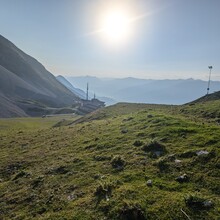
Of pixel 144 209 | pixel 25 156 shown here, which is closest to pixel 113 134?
pixel 25 156

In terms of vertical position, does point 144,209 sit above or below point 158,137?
below

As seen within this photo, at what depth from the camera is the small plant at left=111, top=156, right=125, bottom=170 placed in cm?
1708

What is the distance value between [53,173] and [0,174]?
5056mm

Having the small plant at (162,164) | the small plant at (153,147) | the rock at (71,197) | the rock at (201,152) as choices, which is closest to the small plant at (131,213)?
the rock at (71,197)

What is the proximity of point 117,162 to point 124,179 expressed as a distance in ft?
8.89

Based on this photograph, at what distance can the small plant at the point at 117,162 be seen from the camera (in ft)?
56.0

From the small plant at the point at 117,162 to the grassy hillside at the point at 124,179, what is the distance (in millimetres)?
65

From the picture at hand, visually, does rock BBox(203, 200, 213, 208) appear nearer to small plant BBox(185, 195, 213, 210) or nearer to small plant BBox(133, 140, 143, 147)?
small plant BBox(185, 195, 213, 210)

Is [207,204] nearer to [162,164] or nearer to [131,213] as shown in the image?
[131,213]

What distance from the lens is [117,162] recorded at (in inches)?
691

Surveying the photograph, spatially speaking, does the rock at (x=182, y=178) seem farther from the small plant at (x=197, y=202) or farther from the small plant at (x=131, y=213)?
the small plant at (x=131, y=213)

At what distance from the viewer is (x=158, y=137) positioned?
21609mm

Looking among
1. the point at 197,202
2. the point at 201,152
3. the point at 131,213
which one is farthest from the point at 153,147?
the point at 131,213

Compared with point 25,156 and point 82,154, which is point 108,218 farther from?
point 25,156
